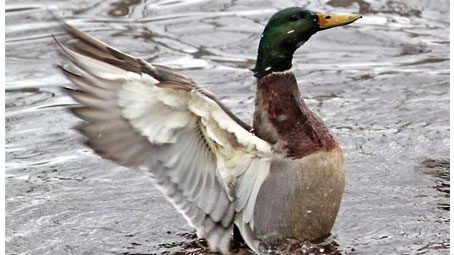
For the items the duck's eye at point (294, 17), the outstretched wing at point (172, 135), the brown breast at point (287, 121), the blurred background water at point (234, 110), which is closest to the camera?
the outstretched wing at point (172, 135)

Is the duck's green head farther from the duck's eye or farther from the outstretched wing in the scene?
the outstretched wing

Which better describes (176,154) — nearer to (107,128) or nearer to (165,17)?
(107,128)

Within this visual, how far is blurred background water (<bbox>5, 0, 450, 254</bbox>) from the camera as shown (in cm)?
689

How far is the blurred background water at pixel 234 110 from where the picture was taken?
6887 mm

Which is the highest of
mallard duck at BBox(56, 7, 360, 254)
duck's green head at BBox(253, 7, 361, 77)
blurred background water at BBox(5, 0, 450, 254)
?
duck's green head at BBox(253, 7, 361, 77)

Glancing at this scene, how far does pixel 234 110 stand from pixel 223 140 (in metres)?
2.99

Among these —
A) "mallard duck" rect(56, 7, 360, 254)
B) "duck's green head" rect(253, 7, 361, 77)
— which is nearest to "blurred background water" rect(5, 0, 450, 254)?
"mallard duck" rect(56, 7, 360, 254)

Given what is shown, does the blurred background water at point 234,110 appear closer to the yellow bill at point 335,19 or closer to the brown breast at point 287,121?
the brown breast at point 287,121

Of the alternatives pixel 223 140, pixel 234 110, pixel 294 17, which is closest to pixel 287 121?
pixel 223 140

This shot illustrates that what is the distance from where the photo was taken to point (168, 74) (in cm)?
622

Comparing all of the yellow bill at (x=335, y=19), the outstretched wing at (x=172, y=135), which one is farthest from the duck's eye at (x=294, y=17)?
the outstretched wing at (x=172, y=135)

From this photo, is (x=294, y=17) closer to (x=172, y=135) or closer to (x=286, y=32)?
(x=286, y=32)

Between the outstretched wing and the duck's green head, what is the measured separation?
386 mm

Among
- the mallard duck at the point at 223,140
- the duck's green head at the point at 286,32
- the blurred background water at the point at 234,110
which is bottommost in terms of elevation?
the blurred background water at the point at 234,110
